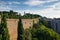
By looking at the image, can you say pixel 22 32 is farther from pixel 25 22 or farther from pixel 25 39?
pixel 25 22

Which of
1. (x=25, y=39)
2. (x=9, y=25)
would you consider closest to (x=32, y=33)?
(x=25, y=39)

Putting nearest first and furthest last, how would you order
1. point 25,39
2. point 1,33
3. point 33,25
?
point 1,33 → point 25,39 → point 33,25

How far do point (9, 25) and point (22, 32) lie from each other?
179 centimetres

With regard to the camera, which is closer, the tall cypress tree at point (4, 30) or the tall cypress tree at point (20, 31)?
the tall cypress tree at point (4, 30)

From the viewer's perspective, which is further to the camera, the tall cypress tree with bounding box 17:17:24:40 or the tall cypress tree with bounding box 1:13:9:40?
the tall cypress tree with bounding box 17:17:24:40

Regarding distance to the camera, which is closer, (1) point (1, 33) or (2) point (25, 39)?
(1) point (1, 33)

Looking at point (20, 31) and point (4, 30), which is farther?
point (20, 31)

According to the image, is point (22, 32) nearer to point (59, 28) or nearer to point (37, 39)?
point (37, 39)

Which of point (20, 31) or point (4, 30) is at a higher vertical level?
point (4, 30)

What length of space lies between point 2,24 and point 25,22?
590 cm

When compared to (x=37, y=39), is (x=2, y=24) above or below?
above

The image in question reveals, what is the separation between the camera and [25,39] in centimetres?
1992

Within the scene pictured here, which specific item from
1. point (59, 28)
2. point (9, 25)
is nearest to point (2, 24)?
point (9, 25)

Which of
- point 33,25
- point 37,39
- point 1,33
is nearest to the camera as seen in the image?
point 1,33
